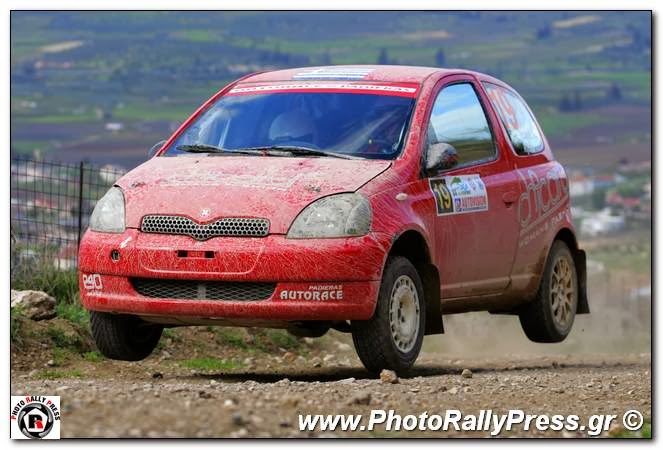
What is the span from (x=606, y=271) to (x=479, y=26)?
3366cm

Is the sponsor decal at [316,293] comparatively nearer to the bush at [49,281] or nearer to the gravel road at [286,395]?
the gravel road at [286,395]

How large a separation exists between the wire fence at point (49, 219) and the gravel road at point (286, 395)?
7.96 feet

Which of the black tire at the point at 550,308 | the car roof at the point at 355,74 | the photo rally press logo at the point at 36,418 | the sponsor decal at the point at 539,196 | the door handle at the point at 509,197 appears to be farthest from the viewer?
the black tire at the point at 550,308

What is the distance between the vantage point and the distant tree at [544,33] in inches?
3570

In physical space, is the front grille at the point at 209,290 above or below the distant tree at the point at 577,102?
above

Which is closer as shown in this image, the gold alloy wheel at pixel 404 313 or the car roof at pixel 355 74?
the gold alloy wheel at pixel 404 313

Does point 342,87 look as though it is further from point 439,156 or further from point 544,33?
point 544,33

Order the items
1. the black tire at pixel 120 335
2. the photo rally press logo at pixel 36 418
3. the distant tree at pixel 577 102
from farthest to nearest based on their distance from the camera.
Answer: the distant tree at pixel 577 102, the black tire at pixel 120 335, the photo rally press logo at pixel 36 418

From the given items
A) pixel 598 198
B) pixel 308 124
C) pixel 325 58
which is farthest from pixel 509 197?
pixel 325 58

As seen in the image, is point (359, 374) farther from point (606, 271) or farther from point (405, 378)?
point (606, 271)

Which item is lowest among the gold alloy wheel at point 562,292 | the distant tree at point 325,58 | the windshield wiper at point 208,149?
the distant tree at point 325,58

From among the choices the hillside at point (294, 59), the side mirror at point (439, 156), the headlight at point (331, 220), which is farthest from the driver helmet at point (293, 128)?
the hillside at point (294, 59)

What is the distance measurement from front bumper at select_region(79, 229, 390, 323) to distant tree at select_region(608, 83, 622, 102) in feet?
250

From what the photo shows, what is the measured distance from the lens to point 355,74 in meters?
9.82
